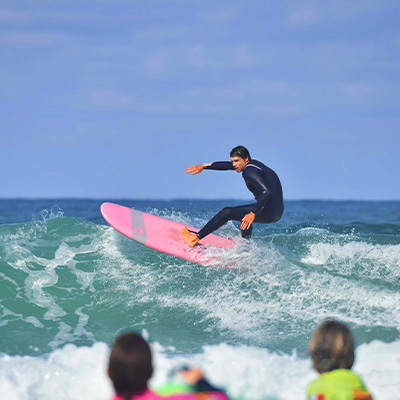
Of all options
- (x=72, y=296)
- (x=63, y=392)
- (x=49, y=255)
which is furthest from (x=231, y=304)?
(x=49, y=255)

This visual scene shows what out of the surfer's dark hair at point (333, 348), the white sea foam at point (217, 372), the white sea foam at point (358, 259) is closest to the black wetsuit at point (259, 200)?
the white sea foam at point (358, 259)

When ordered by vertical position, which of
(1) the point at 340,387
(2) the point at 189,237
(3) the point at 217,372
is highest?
(2) the point at 189,237

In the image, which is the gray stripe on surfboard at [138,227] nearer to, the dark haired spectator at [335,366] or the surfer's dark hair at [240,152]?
the surfer's dark hair at [240,152]

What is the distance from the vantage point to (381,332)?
17.4 ft

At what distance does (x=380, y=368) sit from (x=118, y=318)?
3.08 metres

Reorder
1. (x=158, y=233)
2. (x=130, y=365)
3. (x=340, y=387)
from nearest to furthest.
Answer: (x=130, y=365) < (x=340, y=387) < (x=158, y=233)

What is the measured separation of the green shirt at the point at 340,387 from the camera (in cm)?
214

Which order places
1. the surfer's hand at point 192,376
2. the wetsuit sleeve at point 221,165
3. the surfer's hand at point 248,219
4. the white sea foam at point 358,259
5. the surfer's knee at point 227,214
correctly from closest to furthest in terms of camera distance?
1. the surfer's hand at point 192,376
2. the surfer's hand at point 248,219
3. the surfer's knee at point 227,214
4. the wetsuit sleeve at point 221,165
5. the white sea foam at point 358,259

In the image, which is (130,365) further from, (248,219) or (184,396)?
(248,219)

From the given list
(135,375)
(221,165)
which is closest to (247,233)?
(221,165)

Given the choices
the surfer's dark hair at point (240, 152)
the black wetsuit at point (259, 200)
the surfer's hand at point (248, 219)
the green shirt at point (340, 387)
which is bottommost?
the green shirt at point (340, 387)

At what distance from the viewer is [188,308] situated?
20.5 feet

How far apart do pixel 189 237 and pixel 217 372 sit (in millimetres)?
3242

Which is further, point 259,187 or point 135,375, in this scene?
point 259,187
